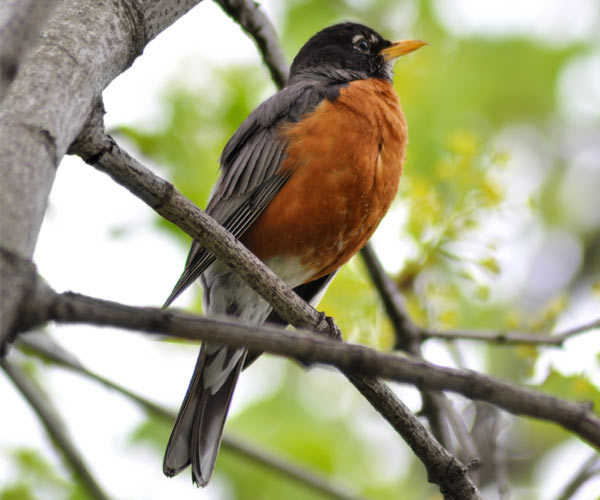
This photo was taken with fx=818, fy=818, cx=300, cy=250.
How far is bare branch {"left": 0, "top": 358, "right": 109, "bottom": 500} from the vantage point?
4223 millimetres

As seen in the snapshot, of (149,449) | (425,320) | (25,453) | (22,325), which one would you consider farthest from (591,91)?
(22,325)

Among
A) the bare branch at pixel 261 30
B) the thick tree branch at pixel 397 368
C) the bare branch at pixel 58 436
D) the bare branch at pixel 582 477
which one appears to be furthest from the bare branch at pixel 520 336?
the thick tree branch at pixel 397 368

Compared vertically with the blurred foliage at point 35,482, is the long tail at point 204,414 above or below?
above

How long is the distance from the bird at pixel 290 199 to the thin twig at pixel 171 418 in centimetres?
14

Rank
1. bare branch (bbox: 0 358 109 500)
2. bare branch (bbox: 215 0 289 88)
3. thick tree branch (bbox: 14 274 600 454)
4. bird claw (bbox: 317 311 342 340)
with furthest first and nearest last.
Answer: bare branch (bbox: 0 358 109 500) → bare branch (bbox: 215 0 289 88) → bird claw (bbox: 317 311 342 340) → thick tree branch (bbox: 14 274 600 454)

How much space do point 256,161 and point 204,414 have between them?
1425 millimetres

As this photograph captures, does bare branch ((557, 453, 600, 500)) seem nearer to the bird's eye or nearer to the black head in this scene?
the black head

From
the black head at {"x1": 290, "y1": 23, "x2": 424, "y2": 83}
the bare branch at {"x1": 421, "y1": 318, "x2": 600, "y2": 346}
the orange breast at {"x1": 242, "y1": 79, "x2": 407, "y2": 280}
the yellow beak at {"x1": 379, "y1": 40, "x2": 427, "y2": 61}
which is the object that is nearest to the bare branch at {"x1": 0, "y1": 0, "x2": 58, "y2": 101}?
→ the bare branch at {"x1": 421, "y1": 318, "x2": 600, "y2": 346}

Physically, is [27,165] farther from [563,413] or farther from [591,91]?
[591,91]

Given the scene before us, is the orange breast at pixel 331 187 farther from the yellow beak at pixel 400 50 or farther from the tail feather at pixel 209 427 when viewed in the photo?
the yellow beak at pixel 400 50

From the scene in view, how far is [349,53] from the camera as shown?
5.66 metres

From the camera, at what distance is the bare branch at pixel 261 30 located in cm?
377

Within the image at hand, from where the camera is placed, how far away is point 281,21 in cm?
636

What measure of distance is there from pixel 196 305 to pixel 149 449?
1031 mm
